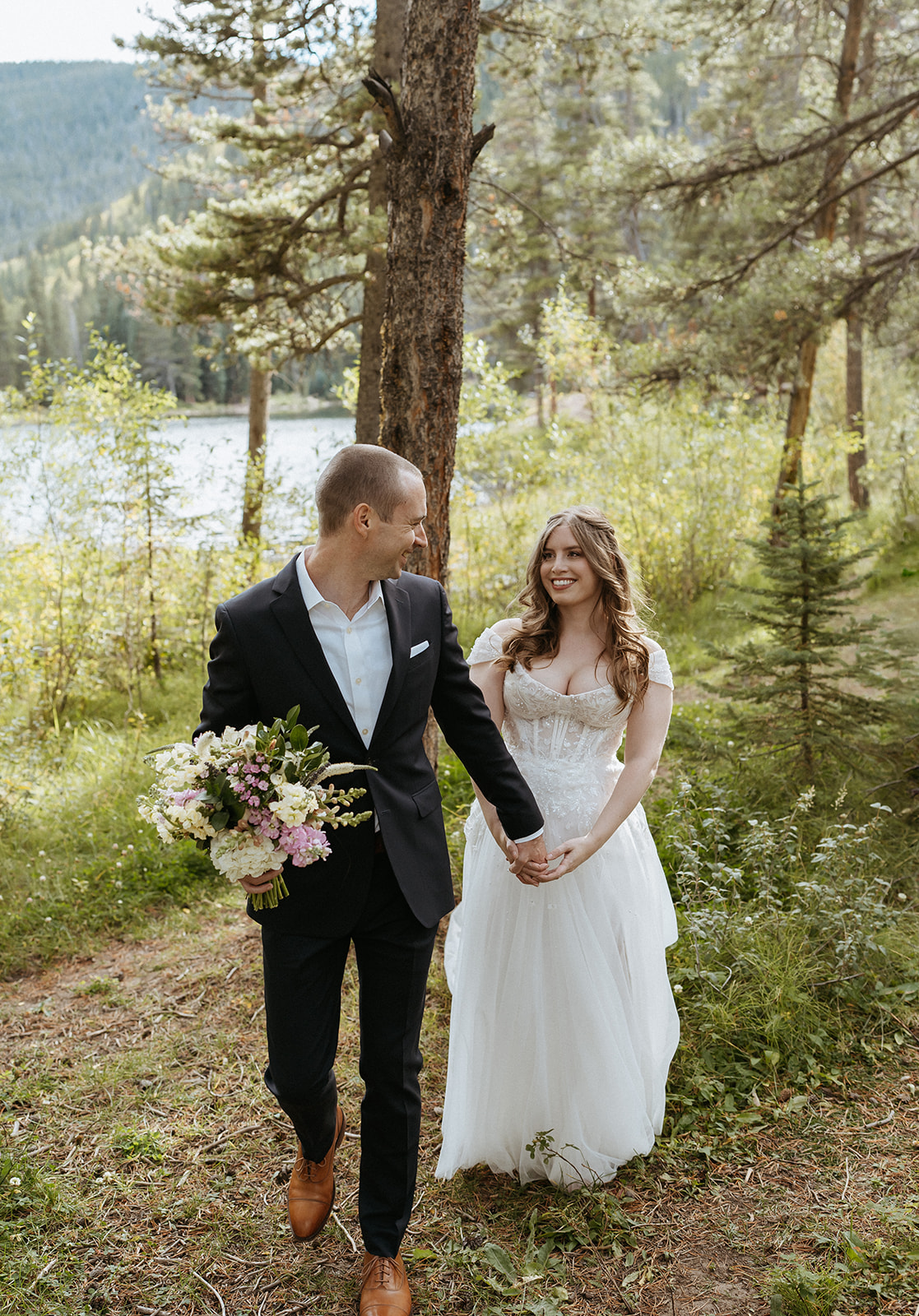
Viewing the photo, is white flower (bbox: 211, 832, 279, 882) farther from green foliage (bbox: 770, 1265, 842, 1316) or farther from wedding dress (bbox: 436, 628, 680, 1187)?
green foliage (bbox: 770, 1265, 842, 1316)

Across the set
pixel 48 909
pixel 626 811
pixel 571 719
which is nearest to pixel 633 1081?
pixel 626 811

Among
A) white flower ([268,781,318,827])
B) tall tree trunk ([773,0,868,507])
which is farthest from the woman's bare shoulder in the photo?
tall tree trunk ([773,0,868,507])

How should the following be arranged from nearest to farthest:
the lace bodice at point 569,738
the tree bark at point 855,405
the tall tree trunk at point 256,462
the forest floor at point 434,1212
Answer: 1. the forest floor at point 434,1212
2. the lace bodice at point 569,738
3. the tall tree trunk at point 256,462
4. the tree bark at point 855,405

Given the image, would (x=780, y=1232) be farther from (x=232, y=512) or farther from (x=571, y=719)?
(x=232, y=512)

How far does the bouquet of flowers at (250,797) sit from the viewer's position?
2.07 meters

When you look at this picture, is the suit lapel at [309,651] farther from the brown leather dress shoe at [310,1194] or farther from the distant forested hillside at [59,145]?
the distant forested hillside at [59,145]

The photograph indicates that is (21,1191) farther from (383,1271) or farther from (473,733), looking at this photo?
(473,733)

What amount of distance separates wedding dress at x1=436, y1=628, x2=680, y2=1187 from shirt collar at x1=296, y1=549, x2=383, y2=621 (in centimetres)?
76

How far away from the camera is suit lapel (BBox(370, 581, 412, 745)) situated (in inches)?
93.3

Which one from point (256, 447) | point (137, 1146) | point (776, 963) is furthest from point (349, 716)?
point (256, 447)

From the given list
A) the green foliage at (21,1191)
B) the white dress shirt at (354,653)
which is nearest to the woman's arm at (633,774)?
the white dress shirt at (354,653)

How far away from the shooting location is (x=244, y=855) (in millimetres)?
2094

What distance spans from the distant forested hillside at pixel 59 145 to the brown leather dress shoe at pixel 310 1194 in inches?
3004

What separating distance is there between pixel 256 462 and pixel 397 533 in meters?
7.70
